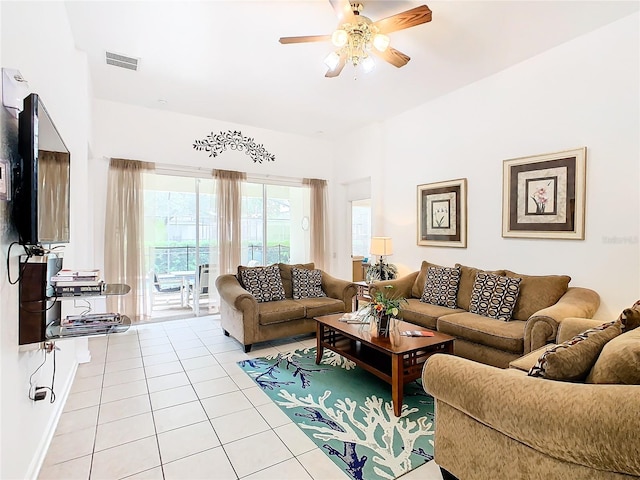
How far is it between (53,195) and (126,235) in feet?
9.67

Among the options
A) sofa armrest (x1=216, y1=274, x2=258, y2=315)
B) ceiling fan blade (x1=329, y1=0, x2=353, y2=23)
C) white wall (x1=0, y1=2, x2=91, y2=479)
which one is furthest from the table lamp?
white wall (x1=0, y1=2, x2=91, y2=479)

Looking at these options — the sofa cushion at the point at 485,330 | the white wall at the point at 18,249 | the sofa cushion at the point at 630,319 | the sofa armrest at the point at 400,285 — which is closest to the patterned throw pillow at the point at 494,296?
the sofa cushion at the point at 485,330

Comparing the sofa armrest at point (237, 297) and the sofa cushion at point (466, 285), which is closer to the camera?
the sofa armrest at point (237, 297)

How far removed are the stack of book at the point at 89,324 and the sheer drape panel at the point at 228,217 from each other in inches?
130

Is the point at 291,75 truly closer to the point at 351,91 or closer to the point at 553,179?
the point at 351,91

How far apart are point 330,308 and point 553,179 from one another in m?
2.83

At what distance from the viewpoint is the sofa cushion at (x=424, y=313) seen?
3.63 metres

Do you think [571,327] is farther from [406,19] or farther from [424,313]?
[406,19]

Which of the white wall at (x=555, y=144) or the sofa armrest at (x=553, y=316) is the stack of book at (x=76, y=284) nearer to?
the sofa armrest at (x=553, y=316)

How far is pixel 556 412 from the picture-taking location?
1.30 meters

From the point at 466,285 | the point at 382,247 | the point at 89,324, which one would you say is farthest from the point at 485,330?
the point at 89,324

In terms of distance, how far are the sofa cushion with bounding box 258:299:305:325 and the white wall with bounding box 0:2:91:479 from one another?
70.7 inches

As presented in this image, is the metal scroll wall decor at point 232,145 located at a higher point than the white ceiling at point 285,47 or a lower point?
lower

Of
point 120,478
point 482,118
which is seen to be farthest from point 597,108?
point 120,478
